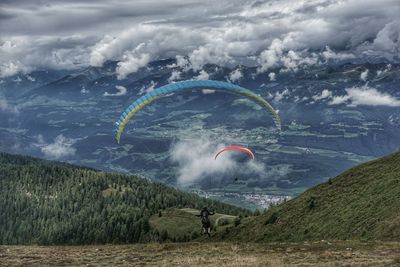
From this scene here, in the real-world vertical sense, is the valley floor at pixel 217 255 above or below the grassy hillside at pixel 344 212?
below

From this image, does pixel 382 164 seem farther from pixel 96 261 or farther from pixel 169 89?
pixel 96 261

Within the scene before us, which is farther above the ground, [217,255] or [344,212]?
[344,212]

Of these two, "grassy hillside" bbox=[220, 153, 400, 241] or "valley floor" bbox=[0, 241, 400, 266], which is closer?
"valley floor" bbox=[0, 241, 400, 266]

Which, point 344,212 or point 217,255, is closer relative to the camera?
point 217,255

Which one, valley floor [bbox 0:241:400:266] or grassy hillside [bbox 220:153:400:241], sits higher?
grassy hillside [bbox 220:153:400:241]
